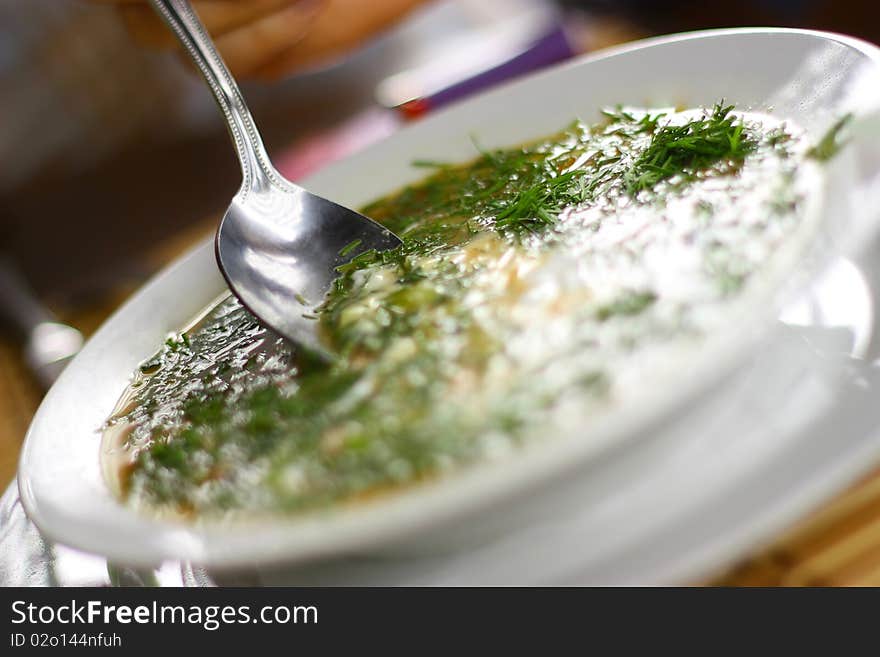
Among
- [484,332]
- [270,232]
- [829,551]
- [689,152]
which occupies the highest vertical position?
[270,232]

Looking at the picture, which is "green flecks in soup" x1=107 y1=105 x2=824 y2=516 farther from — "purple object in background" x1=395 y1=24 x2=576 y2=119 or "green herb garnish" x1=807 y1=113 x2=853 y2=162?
"purple object in background" x1=395 y1=24 x2=576 y2=119

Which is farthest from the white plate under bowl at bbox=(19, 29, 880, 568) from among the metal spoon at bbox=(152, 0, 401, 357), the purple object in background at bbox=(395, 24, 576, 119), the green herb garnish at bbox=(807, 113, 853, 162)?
the purple object in background at bbox=(395, 24, 576, 119)

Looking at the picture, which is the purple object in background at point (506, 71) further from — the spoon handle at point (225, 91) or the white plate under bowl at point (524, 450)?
the spoon handle at point (225, 91)

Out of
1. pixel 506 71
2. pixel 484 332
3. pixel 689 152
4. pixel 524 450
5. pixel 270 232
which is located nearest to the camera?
pixel 524 450

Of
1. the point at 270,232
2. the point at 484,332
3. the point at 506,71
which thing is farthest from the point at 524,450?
the point at 506,71

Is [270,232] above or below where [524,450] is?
above

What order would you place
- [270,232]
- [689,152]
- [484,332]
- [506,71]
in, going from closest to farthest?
[484,332] < [689,152] < [270,232] < [506,71]

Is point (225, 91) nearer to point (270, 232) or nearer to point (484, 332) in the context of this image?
point (270, 232)
